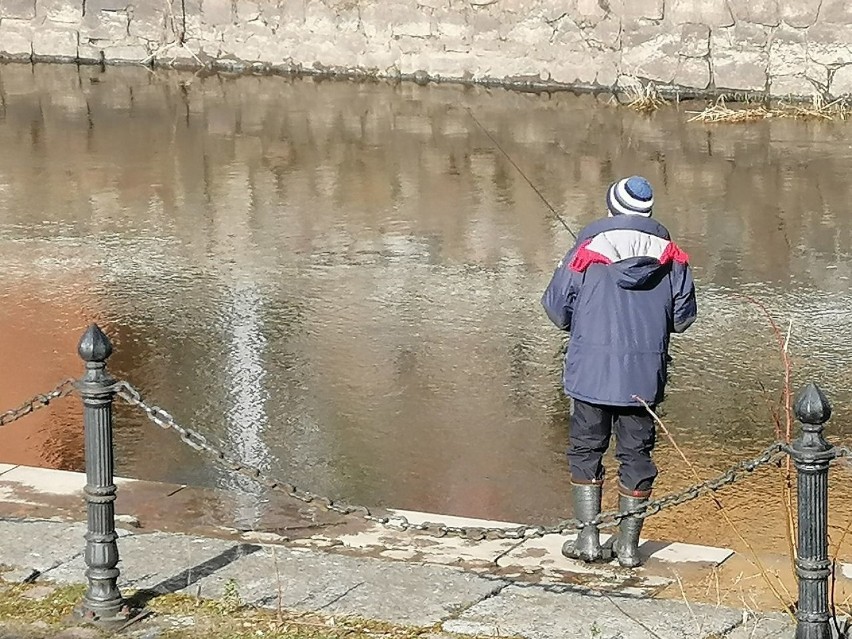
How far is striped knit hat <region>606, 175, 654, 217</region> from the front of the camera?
6.05 meters

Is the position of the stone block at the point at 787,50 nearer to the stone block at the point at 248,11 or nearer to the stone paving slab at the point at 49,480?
the stone block at the point at 248,11

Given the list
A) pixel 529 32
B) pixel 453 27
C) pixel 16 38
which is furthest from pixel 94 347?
pixel 16 38

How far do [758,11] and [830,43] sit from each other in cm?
83

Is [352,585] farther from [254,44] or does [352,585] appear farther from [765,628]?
[254,44]

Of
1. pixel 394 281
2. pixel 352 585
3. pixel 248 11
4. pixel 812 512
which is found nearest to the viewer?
pixel 812 512

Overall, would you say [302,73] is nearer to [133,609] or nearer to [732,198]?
[732,198]

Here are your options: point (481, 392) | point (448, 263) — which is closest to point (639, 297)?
point (481, 392)

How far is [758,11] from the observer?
1758cm

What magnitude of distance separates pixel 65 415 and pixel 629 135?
8726mm

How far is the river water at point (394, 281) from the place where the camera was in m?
7.68

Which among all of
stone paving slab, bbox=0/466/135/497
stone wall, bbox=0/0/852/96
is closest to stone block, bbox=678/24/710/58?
stone wall, bbox=0/0/852/96

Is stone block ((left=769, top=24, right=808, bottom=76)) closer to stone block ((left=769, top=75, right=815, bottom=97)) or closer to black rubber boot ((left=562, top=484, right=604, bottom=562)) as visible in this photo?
stone block ((left=769, top=75, right=815, bottom=97))

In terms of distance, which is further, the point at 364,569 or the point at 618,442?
the point at 618,442

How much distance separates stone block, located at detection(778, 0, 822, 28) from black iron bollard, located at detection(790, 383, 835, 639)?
44.3 ft
